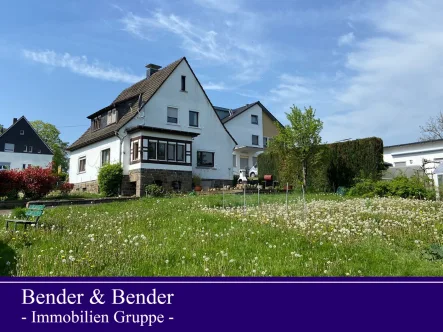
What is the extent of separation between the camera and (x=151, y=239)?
26.5 ft

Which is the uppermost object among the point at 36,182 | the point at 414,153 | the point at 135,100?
the point at 135,100

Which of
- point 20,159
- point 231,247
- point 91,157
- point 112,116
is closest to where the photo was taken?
point 231,247

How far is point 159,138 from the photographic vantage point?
26.5 meters

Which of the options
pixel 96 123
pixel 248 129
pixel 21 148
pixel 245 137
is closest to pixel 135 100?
pixel 96 123

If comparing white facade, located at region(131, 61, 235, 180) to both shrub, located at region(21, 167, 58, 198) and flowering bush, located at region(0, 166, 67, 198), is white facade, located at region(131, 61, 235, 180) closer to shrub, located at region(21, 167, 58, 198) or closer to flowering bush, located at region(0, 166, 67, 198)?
shrub, located at region(21, 167, 58, 198)

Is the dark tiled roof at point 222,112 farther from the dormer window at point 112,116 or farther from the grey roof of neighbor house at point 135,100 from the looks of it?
the dormer window at point 112,116

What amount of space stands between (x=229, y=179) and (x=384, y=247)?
83.1ft

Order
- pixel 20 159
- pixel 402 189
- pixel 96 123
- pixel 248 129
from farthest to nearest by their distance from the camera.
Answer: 1. pixel 20 159
2. pixel 248 129
3. pixel 96 123
4. pixel 402 189

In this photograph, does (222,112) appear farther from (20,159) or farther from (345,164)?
(20,159)

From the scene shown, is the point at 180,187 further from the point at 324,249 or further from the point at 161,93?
the point at 324,249

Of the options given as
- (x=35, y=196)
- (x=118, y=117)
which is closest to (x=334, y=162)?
(x=118, y=117)

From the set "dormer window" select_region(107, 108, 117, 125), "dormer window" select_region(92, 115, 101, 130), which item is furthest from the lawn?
"dormer window" select_region(92, 115, 101, 130)

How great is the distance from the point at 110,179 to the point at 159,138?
437 cm

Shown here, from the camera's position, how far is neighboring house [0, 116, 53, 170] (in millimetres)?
57750
